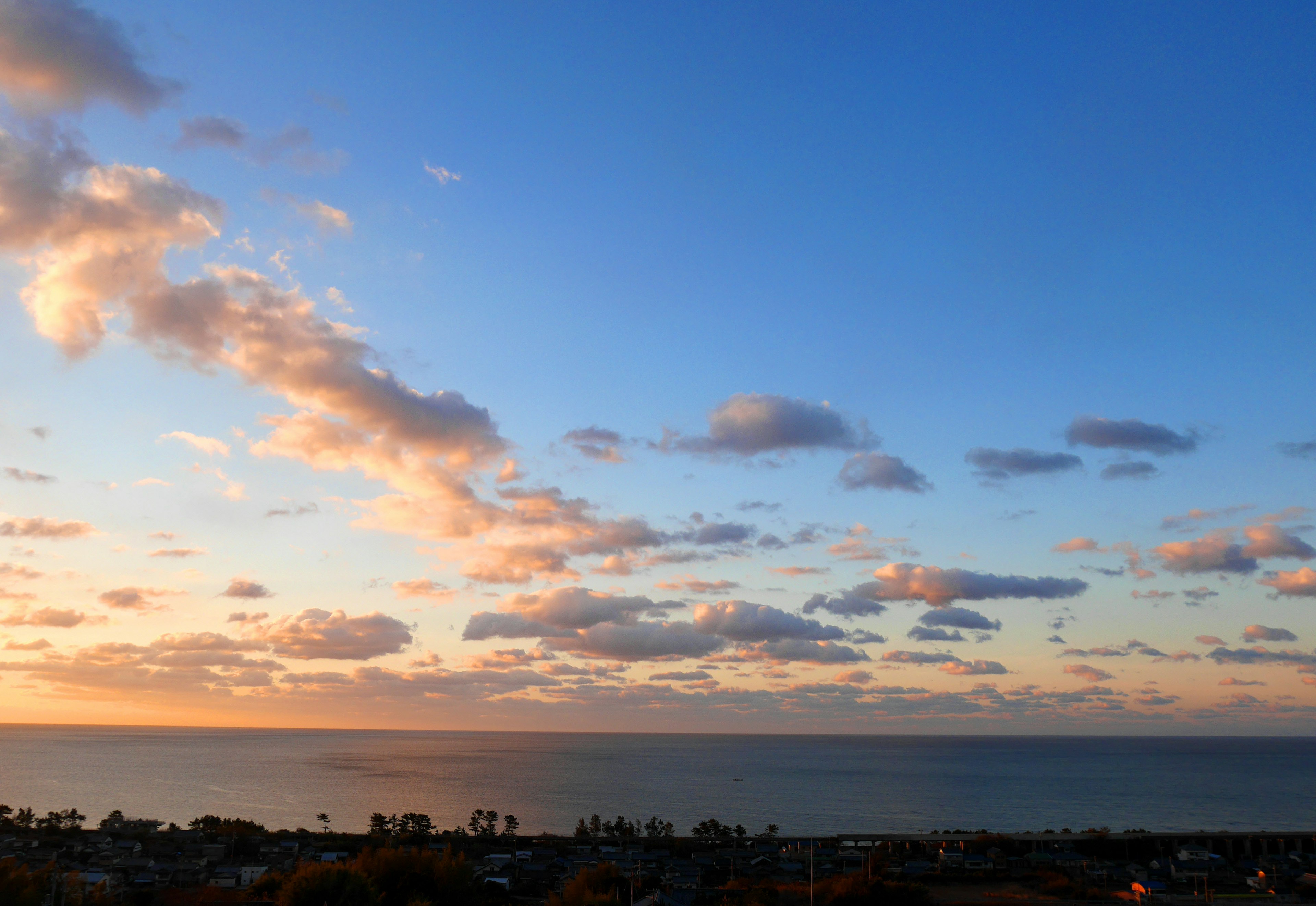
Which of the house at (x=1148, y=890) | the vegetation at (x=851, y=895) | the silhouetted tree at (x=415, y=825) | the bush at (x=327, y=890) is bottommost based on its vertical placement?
the silhouetted tree at (x=415, y=825)

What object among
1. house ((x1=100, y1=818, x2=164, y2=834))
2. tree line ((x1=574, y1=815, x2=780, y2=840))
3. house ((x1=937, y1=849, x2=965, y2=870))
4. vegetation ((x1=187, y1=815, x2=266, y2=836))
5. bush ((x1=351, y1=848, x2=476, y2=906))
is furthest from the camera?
tree line ((x1=574, y1=815, x2=780, y2=840))

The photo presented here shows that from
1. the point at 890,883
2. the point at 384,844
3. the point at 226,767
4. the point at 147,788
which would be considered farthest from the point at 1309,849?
the point at 226,767

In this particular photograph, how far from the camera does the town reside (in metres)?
38.1

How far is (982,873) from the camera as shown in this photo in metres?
56.2

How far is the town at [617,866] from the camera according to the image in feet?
125

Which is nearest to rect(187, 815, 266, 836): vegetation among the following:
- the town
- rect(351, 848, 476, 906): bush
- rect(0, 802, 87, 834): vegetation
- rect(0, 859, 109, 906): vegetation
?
the town

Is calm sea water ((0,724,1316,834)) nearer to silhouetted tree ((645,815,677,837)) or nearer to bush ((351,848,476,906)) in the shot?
silhouetted tree ((645,815,677,837))

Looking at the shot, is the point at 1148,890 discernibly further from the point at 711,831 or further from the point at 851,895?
the point at 711,831

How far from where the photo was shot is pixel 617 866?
166 ft

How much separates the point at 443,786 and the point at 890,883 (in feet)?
416

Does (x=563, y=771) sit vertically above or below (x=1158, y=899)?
below

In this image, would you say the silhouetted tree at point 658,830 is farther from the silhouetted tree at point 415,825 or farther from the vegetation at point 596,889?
the vegetation at point 596,889

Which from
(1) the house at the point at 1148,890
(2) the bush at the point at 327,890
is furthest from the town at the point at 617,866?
(1) the house at the point at 1148,890

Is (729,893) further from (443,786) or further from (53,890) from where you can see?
(443,786)
